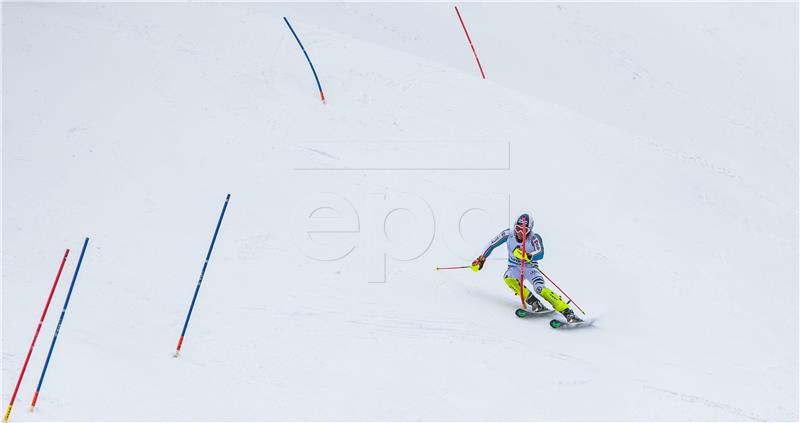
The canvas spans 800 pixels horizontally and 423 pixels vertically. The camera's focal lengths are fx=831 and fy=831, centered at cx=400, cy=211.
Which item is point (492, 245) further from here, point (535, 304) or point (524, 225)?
point (535, 304)

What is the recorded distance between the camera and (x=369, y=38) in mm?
17812

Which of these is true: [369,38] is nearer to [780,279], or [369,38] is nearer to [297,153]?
[297,153]

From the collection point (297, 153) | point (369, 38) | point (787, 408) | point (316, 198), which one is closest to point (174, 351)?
point (316, 198)

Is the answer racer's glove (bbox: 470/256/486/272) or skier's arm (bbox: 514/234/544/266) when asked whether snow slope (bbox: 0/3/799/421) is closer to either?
racer's glove (bbox: 470/256/486/272)

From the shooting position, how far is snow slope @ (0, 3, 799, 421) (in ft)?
30.1

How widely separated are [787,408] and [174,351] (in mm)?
6851

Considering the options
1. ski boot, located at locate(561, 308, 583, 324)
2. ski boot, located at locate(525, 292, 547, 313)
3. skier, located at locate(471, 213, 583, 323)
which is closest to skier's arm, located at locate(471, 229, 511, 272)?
skier, located at locate(471, 213, 583, 323)

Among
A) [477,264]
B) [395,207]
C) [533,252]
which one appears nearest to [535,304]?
[533,252]

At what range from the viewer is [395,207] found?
1272cm

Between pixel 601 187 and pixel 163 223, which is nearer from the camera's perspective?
pixel 163 223

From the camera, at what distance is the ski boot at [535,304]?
34.5 ft

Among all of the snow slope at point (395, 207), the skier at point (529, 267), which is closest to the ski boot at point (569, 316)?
the skier at point (529, 267)

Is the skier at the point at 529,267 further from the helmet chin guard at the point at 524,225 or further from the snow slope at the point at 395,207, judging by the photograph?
the snow slope at the point at 395,207

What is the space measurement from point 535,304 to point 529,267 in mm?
473
